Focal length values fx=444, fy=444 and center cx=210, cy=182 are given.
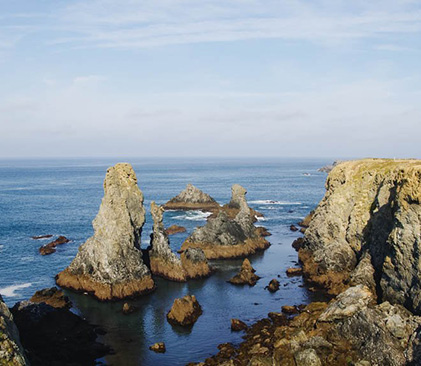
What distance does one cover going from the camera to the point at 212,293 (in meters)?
69.4

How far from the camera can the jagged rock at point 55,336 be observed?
152ft

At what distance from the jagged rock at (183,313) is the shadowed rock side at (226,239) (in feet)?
97.8

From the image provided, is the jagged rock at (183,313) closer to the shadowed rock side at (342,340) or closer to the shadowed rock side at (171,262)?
the shadowed rock side at (342,340)

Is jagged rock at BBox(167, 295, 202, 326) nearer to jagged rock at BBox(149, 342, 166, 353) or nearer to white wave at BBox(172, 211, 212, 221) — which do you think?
jagged rock at BBox(149, 342, 166, 353)

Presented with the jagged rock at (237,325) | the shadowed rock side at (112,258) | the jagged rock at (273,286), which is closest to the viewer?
the jagged rock at (237,325)

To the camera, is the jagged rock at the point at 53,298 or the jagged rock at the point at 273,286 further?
the jagged rock at the point at 273,286

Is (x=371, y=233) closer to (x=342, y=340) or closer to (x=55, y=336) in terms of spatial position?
(x=342, y=340)

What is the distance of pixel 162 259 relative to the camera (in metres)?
76.9

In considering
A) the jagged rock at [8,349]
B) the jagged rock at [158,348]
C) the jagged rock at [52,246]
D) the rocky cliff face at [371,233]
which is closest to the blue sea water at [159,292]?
the jagged rock at [158,348]

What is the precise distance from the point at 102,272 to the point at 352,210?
44.1 meters

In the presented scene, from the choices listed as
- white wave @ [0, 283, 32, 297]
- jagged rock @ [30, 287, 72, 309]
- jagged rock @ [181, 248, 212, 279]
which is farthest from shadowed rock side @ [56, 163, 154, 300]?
jagged rock @ [181, 248, 212, 279]

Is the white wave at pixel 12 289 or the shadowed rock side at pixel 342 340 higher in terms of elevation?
the shadowed rock side at pixel 342 340

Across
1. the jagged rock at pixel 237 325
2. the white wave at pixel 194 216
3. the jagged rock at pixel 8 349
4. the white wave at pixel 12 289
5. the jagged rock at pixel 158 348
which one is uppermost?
the jagged rock at pixel 8 349

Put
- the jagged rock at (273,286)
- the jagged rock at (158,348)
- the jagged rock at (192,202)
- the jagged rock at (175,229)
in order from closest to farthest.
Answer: the jagged rock at (158,348)
the jagged rock at (273,286)
the jagged rock at (175,229)
the jagged rock at (192,202)
